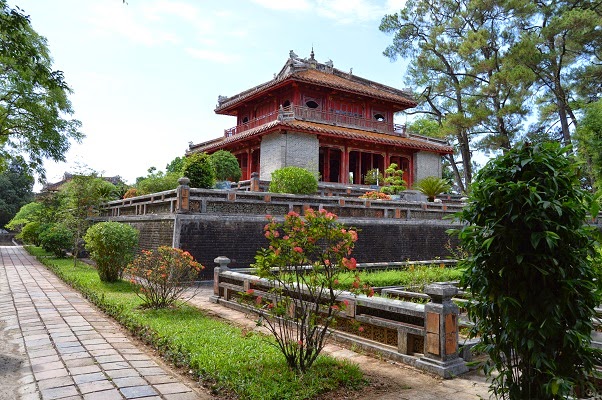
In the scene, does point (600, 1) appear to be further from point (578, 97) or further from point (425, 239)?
point (425, 239)

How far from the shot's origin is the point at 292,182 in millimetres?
14781

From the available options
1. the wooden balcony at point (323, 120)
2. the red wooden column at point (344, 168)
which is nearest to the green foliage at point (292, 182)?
the wooden balcony at point (323, 120)

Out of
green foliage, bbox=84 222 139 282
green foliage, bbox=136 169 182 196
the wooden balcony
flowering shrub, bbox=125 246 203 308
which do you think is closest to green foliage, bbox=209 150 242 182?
green foliage, bbox=136 169 182 196

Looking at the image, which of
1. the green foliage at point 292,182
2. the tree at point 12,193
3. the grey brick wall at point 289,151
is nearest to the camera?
the green foliage at point 292,182

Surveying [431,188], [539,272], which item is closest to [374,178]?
[431,188]

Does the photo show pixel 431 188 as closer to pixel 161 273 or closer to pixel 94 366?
pixel 161 273

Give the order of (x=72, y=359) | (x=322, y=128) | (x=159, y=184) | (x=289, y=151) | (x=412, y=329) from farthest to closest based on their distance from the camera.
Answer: (x=322, y=128) → (x=289, y=151) → (x=159, y=184) → (x=412, y=329) → (x=72, y=359)

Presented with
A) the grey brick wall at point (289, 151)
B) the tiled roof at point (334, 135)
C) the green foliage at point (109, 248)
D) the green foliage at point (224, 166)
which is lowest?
the green foliage at point (109, 248)

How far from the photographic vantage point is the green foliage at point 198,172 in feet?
46.5

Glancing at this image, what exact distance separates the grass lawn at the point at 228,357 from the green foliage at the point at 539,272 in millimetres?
1783

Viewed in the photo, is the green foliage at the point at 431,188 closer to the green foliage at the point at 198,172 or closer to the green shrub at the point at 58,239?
the green foliage at the point at 198,172

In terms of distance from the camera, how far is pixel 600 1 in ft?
80.3

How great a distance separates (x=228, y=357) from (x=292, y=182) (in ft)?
33.9

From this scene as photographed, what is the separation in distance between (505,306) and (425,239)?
13794 mm
